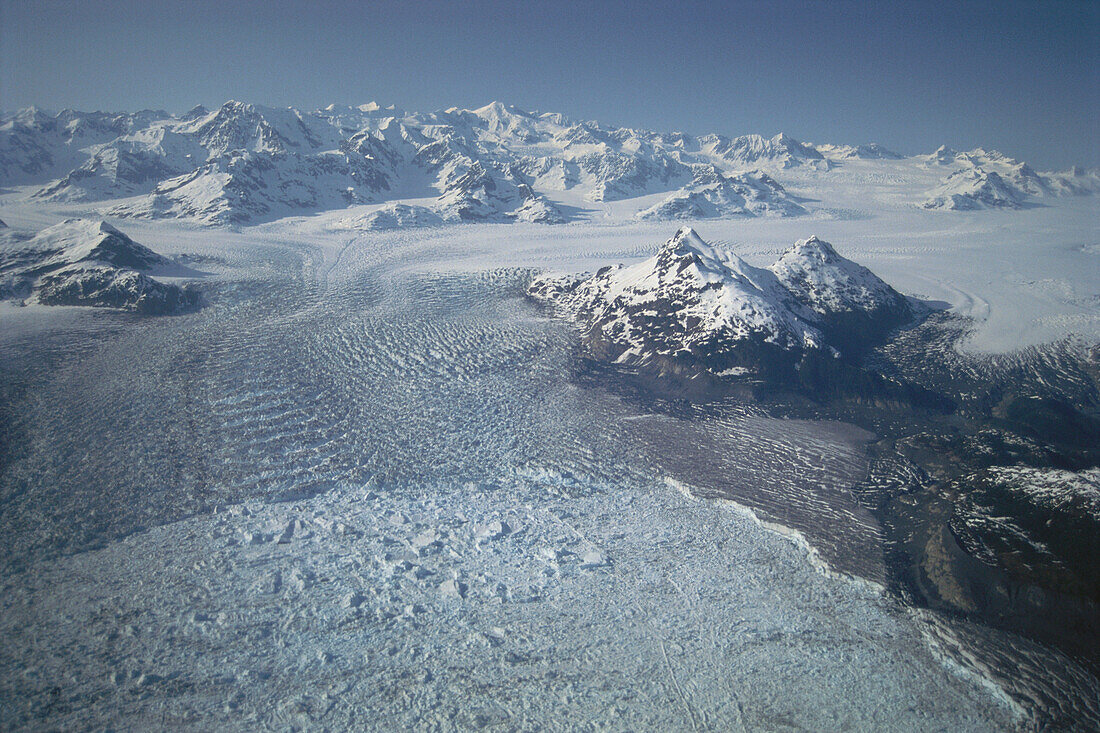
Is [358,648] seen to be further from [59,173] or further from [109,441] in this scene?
[59,173]

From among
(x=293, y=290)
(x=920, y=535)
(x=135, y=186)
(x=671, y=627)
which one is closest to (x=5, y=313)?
(x=293, y=290)

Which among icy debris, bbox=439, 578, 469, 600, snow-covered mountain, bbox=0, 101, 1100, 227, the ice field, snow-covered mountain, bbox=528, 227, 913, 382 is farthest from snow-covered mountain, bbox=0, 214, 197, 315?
snow-covered mountain, bbox=0, 101, 1100, 227

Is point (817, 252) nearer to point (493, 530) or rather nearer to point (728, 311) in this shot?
Result: point (728, 311)

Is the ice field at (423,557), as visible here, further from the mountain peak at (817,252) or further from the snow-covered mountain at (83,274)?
the mountain peak at (817,252)

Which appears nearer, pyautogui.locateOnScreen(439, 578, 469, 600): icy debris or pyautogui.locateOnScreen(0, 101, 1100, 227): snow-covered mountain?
pyautogui.locateOnScreen(439, 578, 469, 600): icy debris

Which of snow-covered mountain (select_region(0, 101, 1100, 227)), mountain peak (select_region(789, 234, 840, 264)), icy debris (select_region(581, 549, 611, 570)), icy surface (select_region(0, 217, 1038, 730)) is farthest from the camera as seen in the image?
snow-covered mountain (select_region(0, 101, 1100, 227))

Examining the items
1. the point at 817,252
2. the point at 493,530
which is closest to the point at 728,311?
the point at 817,252

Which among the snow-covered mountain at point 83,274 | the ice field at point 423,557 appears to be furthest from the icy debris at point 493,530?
the snow-covered mountain at point 83,274

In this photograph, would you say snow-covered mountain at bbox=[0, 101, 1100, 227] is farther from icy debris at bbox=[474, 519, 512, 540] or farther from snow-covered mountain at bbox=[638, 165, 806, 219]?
icy debris at bbox=[474, 519, 512, 540]
